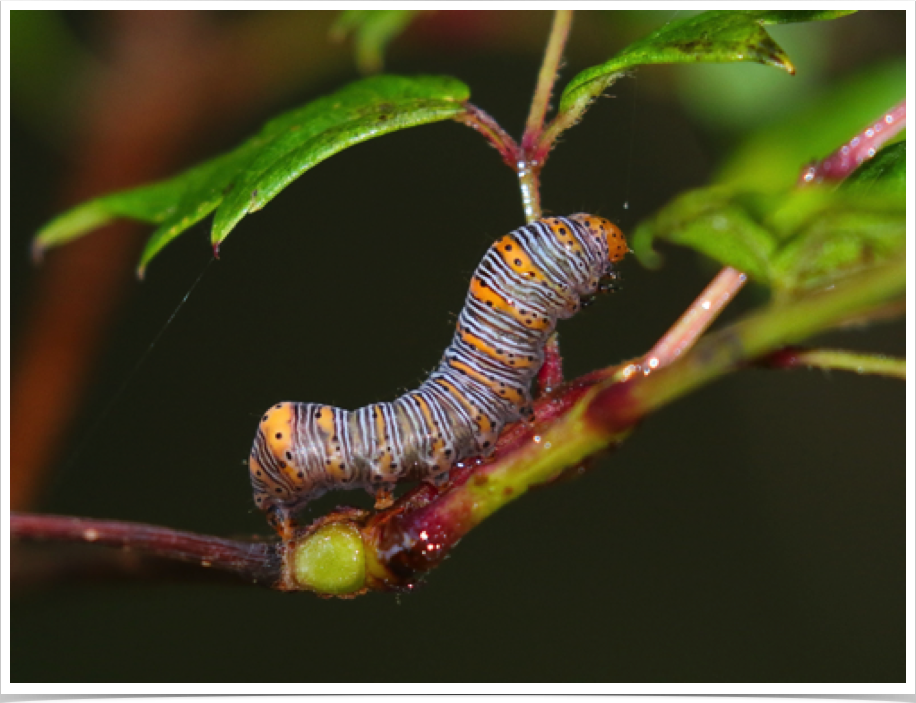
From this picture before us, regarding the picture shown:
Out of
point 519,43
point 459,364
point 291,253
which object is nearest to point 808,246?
point 459,364

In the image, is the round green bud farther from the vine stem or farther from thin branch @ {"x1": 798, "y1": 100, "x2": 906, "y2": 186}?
thin branch @ {"x1": 798, "y1": 100, "x2": 906, "y2": 186}

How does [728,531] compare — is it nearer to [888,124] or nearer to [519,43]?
[519,43]

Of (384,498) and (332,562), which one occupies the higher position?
(384,498)

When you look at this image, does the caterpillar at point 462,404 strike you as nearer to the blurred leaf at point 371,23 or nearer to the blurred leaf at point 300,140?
the blurred leaf at point 300,140

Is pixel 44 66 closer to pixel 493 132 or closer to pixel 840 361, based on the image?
pixel 493 132

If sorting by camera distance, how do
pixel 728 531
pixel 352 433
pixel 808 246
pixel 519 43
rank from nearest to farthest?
1. pixel 808 246
2. pixel 352 433
3. pixel 519 43
4. pixel 728 531

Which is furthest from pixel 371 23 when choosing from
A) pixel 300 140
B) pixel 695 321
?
pixel 695 321

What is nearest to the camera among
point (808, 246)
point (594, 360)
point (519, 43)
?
point (808, 246)
